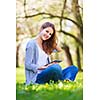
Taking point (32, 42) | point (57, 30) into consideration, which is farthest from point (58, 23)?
point (32, 42)

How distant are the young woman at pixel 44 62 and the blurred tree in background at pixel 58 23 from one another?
0.09 feet

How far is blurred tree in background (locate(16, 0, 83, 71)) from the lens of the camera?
133cm

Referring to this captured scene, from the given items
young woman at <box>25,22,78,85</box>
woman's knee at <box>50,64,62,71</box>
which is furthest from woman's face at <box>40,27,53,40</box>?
woman's knee at <box>50,64,62,71</box>

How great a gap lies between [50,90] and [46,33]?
0.29 meters

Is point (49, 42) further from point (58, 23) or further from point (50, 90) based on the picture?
point (50, 90)

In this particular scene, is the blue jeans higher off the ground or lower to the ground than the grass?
higher

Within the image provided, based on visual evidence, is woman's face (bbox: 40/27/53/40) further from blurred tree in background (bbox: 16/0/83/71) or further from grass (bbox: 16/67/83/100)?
grass (bbox: 16/67/83/100)

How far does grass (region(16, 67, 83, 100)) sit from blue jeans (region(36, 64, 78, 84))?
0.07 ft

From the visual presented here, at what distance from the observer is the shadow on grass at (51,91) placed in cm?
132

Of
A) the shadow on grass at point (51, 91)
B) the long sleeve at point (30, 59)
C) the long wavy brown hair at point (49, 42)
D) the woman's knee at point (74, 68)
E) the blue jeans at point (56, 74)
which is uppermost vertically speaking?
the long wavy brown hair at point (49, 42)

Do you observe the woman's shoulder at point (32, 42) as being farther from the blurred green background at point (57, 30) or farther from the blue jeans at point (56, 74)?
the blue jeans at point (56, 74)

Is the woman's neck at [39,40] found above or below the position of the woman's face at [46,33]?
below

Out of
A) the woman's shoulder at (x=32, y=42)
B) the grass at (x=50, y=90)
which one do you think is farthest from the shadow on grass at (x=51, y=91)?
the woman's shoulder at (x=32, y=42)
